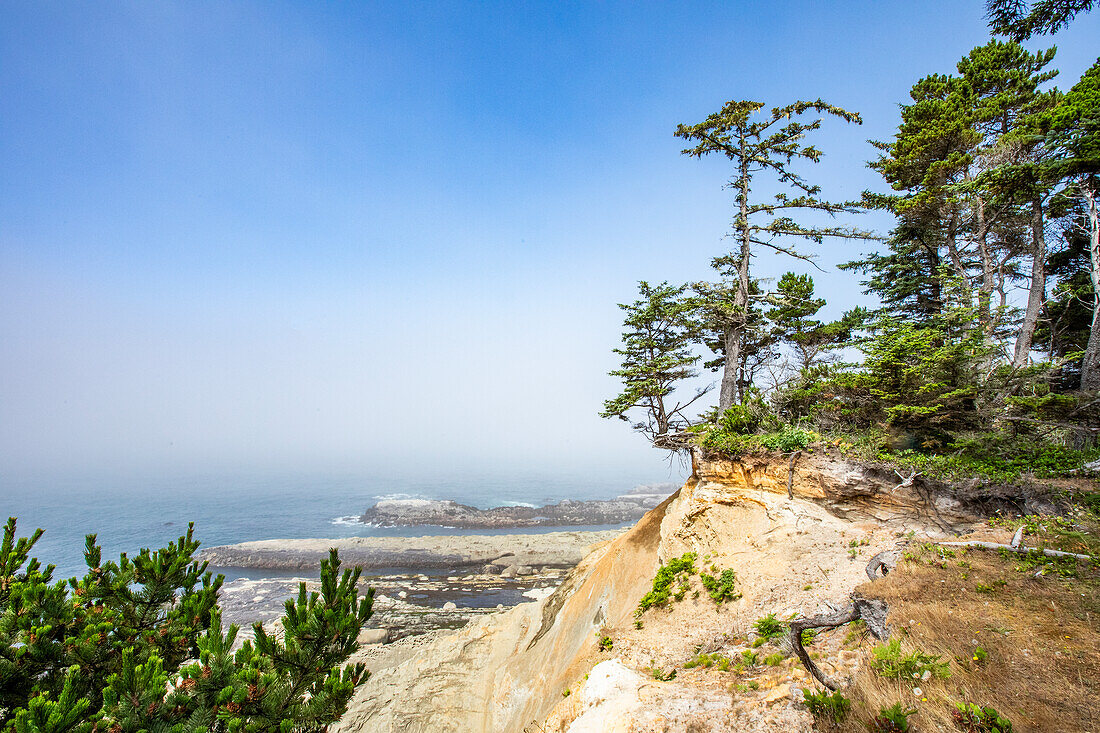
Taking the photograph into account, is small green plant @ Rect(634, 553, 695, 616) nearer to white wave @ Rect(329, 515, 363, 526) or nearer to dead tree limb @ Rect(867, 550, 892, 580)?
dead tree limb @ Rect(867, 550, 892, 580)

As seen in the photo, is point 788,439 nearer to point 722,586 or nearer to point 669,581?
point 722,586

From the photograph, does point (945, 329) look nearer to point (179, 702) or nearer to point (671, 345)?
point (671, 345)

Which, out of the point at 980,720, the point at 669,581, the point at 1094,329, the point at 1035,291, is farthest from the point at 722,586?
the point at 1035,291

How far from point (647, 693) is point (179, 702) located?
5.90 meters

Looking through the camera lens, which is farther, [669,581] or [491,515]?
[491,515]

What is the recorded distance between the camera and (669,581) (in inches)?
416

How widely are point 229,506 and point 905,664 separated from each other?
83981mm

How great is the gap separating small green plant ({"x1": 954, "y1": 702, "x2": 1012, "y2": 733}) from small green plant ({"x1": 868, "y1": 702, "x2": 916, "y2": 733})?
0.37 m

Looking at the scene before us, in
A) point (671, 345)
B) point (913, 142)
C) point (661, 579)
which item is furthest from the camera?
point (671, 345)

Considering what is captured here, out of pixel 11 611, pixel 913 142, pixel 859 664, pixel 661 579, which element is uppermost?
pixel 913 142

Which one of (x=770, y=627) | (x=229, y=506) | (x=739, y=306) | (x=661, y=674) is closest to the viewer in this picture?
(x=661, y=674)

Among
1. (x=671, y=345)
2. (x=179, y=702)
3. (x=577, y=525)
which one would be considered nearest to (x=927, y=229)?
(x=671, y=345)

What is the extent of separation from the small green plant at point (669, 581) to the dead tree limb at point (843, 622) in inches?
158

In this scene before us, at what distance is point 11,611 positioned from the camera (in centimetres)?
462
